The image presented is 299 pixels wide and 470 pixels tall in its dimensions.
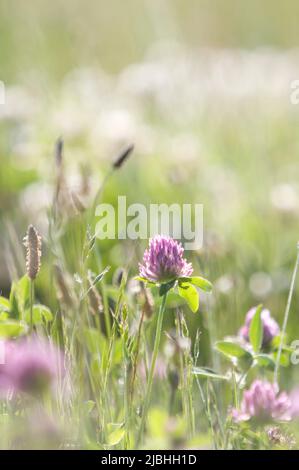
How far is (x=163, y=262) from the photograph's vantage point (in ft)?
2.28

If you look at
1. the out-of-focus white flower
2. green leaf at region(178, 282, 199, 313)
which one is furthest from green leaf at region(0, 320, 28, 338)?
the out-of-focus white flower

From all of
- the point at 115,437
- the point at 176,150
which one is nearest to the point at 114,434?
the point at 115,437

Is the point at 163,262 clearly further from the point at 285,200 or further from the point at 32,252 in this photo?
the point at 285,200

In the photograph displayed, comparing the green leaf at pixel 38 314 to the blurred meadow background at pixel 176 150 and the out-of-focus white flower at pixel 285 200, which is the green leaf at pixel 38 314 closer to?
the blurred meadow background at pixel 176 150

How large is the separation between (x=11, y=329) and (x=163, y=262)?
0.15 m

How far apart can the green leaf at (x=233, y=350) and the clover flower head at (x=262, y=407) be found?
0.04m

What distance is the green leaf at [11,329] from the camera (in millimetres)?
706

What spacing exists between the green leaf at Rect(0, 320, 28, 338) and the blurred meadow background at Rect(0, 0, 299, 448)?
179 mm

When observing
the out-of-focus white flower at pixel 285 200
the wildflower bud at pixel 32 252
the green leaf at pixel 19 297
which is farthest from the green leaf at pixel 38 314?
the out-of-focus white flower at pixel 285 200

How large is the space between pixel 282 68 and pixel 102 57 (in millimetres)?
1429

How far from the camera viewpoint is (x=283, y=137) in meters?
2.44

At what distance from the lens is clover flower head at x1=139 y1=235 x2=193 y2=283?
2.29ft

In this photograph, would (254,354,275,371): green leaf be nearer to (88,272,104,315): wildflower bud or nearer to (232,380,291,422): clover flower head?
(232,380,291,422): clover flower head
